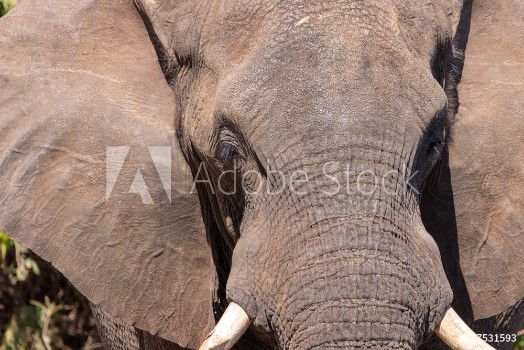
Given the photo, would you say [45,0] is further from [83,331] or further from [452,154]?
[83,331]

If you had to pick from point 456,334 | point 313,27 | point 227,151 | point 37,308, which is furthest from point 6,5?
point 456,334

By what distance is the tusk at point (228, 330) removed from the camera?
3209 mm

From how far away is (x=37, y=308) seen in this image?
6.61m

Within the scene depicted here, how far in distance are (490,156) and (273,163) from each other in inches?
33.5

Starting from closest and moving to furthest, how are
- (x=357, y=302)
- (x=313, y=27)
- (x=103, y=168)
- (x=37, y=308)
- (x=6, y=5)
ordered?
(x=357, y=302) → (x=313, y=27) → (x=103, y=168) → (x=6, y=5) → (x=37, y=308)

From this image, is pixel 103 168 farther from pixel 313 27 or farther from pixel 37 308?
pixel 37 308

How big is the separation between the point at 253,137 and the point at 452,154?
759mm

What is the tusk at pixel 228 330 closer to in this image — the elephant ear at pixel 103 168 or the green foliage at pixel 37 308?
the elephant ear at pixel 103 168

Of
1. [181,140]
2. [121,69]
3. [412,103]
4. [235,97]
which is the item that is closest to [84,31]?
[121,69]

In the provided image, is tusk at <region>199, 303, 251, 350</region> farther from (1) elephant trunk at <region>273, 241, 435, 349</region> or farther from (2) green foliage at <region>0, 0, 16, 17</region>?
(2) green foliage at <region>0, 0, 16, 17</region>

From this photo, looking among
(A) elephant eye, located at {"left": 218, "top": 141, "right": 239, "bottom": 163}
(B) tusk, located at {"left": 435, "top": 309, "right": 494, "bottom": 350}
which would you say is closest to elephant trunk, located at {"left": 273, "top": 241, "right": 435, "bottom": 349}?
(B) tusk, located at {"left": 435, "top": 309, "right": 494, "bottom": 350}

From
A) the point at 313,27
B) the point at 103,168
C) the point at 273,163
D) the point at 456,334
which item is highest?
the point at 313,27

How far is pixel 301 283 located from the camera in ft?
10.3

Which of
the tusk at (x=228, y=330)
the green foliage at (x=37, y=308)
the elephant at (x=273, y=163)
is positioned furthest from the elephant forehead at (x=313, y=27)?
the green foliage at (x=37, y=308)
